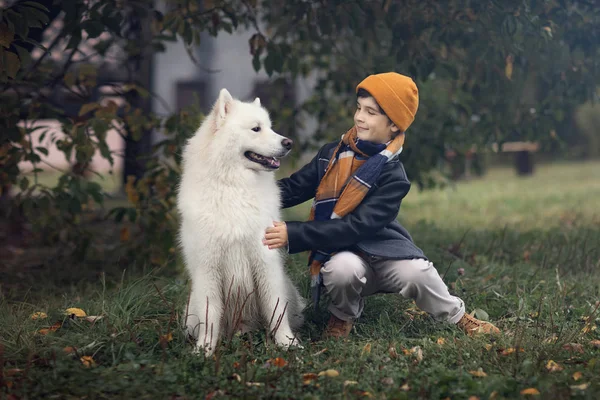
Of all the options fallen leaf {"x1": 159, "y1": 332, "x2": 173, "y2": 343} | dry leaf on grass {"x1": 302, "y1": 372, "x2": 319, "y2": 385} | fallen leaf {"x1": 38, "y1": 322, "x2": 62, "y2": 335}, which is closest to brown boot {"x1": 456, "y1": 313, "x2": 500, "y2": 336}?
dry leaf on grass {"x1": 302, "y1": 372, "x2": 319, "y2": 385}

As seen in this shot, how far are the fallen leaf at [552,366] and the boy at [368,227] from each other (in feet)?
1.74

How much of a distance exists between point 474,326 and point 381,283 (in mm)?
584

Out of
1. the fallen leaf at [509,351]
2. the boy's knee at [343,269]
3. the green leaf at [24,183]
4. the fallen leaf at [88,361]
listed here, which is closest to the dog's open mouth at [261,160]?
the boy's knee at [343,269]

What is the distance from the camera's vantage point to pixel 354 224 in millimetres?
3770

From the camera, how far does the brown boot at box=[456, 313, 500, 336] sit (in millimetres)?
3958

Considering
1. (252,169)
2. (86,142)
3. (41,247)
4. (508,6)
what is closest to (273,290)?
(252,169)

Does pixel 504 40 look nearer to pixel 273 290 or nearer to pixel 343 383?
pixel 273 290

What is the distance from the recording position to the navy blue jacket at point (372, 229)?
148 inches

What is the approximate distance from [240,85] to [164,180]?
42.2 ft

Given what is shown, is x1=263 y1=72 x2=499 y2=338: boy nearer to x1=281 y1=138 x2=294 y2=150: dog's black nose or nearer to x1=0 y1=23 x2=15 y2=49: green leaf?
x1=281 y1=138 x2=294 y2=150: dog's black nose

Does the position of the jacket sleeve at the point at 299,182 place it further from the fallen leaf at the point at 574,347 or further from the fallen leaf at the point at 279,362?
the fallen leaf at the point at 574,347

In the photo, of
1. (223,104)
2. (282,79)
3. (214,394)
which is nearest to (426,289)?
(214,394)

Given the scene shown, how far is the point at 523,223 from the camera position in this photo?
789 centimetres

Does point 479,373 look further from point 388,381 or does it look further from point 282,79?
point 282,79
